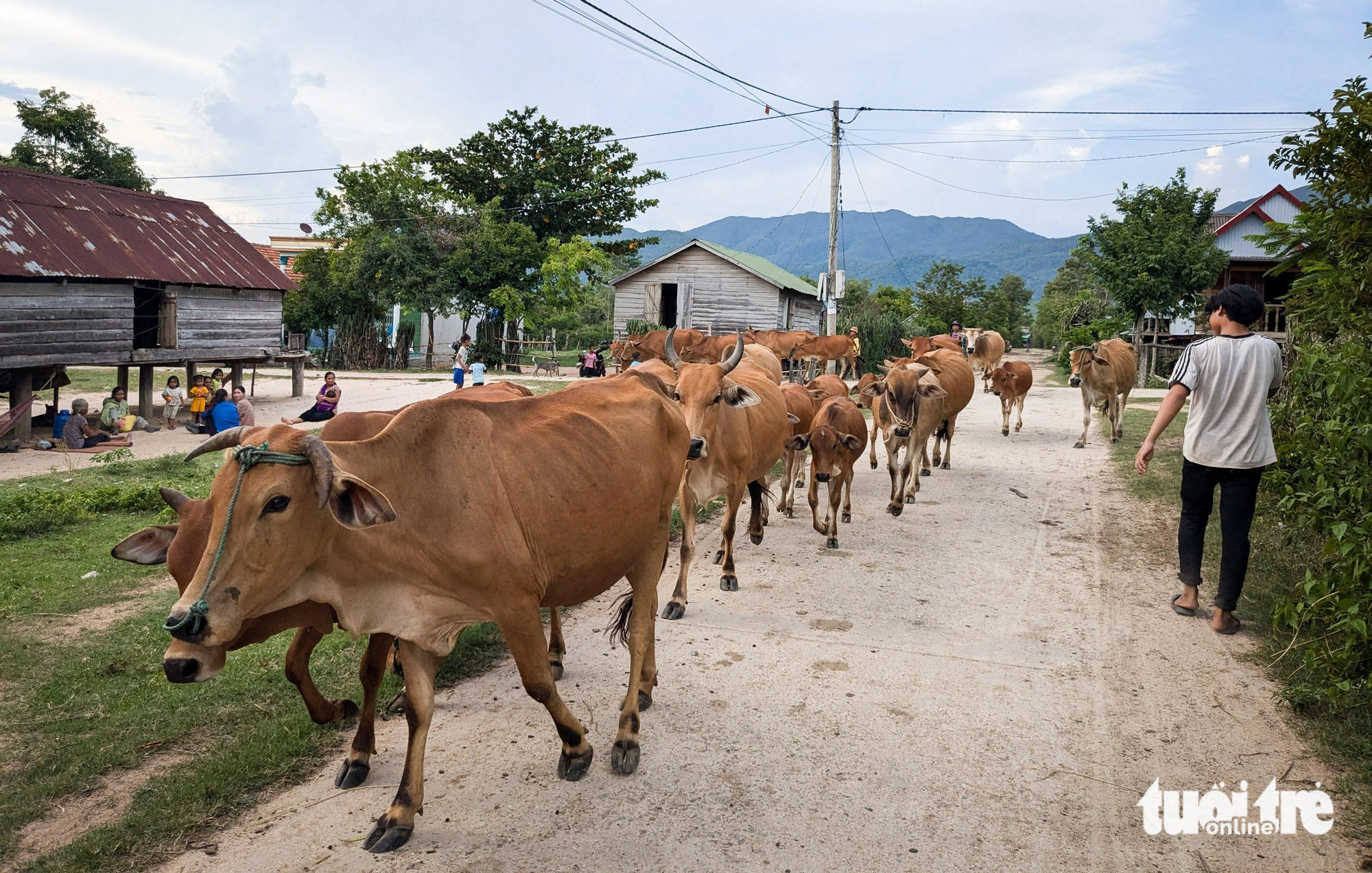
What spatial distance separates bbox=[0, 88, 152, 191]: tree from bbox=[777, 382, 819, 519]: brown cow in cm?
3309

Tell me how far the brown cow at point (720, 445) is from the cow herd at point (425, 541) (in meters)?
1.31

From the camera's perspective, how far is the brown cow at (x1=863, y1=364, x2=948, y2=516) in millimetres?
10102

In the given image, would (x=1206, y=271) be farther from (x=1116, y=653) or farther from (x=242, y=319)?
(x=242, y=319)

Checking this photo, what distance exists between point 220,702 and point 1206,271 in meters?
28.5

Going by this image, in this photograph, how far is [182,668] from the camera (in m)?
3.14

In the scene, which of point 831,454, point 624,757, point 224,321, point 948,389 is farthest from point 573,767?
point 224,321

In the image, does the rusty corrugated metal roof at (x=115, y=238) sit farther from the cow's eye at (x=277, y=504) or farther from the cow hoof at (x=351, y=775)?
the cow's eye at (x=277, y=504)

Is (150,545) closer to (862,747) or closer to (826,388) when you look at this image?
(862,747)

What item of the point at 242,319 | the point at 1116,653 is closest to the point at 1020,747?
the point at 1116,653

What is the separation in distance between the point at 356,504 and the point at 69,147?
4177 centimetres

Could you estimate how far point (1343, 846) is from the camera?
3.65m

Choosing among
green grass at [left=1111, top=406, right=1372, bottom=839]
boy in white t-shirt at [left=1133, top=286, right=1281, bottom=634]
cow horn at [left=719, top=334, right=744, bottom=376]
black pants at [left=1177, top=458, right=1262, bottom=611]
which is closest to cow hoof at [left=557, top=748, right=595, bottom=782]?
green grass at [left=1111, top=406, right=1372, bottom=839]

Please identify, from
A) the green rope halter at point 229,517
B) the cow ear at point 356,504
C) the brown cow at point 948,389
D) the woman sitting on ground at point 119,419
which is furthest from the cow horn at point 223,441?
the woman sitting on ground at point 119,419

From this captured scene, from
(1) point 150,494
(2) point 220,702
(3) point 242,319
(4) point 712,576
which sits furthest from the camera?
(3) point 242,319
